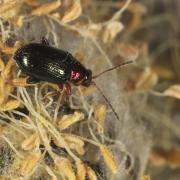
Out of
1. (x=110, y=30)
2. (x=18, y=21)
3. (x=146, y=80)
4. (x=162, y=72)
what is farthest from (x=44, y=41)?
(x=162, y=72)

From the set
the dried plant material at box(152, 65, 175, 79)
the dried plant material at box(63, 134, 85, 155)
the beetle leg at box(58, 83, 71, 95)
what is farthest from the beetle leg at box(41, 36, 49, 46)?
the dried plant material at box(152, 65, 175, 79)

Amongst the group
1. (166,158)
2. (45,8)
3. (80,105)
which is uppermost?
A: (45,8)

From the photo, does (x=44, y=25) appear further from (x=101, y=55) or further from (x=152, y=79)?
(x=152, y=79)

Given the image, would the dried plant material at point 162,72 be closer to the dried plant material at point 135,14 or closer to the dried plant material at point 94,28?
the dried plant material at point 135,14

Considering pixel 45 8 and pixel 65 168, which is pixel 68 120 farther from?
pixel 45 8

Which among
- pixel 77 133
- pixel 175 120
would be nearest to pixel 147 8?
pixel 175 120

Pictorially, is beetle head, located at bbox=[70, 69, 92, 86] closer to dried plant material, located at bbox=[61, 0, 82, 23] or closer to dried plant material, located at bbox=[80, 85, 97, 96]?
dried plant material, located at bbox=[80, 85, 97, 96]
